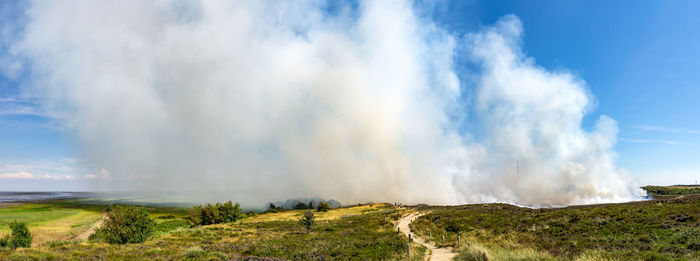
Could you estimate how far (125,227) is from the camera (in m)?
32.3

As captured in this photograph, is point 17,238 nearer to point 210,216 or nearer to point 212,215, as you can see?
point 210,216

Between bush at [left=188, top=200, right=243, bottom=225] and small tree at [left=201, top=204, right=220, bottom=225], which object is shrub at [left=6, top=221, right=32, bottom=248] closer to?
small tree at [left=201, top=204, right=220, bottom=225]

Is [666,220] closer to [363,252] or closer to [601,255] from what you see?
[601,255]

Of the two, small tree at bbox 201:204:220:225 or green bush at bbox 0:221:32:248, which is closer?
green bush at bbox 0:221:32:248

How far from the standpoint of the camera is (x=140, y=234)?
33156 mm

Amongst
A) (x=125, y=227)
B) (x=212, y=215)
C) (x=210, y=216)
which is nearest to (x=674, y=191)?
(x=212, y=215)

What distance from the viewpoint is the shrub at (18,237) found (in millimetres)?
28172

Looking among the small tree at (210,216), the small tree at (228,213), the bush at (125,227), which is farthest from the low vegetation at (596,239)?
the small tree at (228,213)

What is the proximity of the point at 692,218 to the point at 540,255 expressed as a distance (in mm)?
28397

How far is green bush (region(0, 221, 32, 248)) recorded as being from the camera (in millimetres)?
27953

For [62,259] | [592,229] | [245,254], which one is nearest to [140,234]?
[62,259]

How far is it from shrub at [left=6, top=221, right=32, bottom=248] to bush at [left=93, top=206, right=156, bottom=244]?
5.94 m

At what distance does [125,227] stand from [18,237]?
9001mm

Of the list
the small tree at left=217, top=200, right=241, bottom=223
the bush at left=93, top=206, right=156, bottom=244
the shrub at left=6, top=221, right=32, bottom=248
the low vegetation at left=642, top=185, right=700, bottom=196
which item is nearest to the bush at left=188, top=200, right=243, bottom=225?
the small tree at left=217, top=200, right=241, bottom=223
